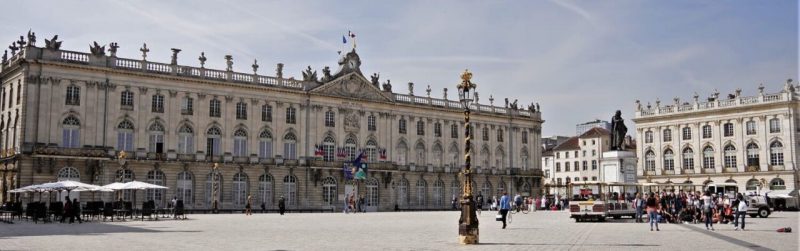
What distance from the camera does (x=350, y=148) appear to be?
204ft

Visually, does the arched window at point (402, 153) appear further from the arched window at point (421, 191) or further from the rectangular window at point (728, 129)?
the rectangular window at point (728, 129)

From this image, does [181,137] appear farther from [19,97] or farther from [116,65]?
[19,97]

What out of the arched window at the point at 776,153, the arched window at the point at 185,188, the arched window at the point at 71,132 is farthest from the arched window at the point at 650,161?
the arched window at the point at 71,132

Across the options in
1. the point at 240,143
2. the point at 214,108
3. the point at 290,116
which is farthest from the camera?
the point at 290,116

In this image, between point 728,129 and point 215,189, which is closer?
point 215,189

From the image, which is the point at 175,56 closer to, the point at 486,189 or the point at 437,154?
the point at 437,154

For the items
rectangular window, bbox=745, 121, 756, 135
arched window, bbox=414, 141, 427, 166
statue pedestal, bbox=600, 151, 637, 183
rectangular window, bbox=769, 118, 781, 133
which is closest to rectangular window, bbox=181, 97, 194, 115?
arched window, bbox=414, 141, 427, 166

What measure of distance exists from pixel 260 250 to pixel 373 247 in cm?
243

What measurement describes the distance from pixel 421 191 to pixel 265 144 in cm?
1483

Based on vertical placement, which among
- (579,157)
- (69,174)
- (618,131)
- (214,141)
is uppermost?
(579,157)

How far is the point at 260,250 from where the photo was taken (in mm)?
16844

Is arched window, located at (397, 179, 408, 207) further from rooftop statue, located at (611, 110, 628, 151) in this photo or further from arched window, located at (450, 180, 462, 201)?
rooftop statue, located at (611, 110, 628, 151)

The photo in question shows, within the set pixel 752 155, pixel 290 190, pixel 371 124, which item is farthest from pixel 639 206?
pixel 752 155

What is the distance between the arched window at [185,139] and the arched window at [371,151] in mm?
14407
